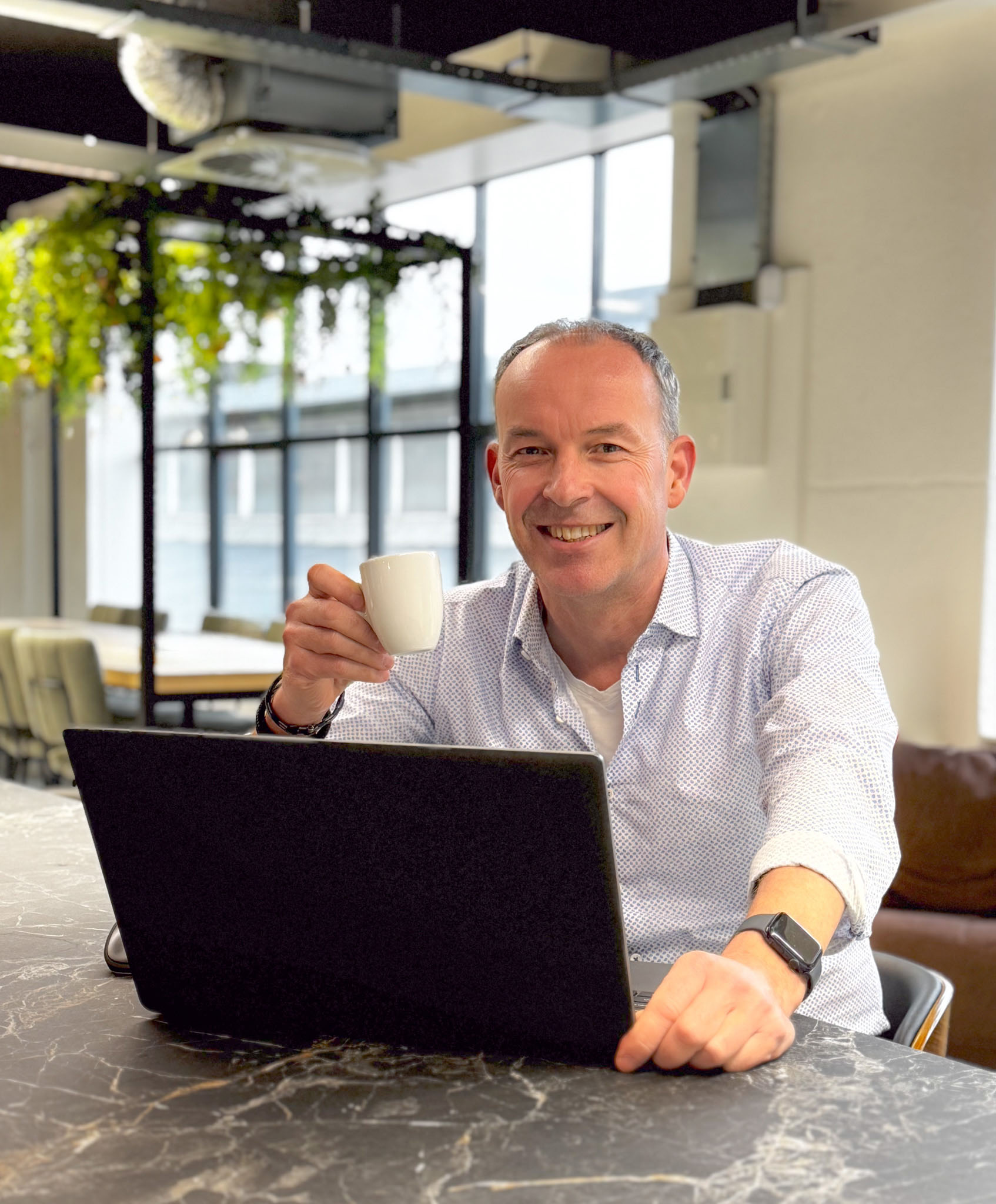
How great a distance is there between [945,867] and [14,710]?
4.20 meters

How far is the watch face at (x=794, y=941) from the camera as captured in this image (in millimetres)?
1099

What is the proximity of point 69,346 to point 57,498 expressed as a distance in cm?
460

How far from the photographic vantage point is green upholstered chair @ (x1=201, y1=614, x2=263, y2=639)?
7.02m

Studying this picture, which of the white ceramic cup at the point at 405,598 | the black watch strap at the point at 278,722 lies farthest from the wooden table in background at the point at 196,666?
the white ceramic cup at the point at 405,598

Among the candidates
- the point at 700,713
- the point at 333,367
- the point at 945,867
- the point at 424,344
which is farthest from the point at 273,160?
the point at 700,713

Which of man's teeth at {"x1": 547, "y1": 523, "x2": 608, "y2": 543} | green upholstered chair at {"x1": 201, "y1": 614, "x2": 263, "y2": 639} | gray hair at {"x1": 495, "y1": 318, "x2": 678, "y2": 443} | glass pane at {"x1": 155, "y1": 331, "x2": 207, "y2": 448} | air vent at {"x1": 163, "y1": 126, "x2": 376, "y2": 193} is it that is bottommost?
green upholstered chair at {"x1": 201, "y1": 614, "x2": 263, "y2": 639}

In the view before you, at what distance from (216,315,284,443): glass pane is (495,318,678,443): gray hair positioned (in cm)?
618

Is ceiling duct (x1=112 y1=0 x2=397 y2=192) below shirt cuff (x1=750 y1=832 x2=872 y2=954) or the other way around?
the other way around

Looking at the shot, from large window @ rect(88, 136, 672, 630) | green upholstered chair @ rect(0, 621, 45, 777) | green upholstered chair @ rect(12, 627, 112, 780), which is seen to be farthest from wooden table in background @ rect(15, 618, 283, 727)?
large window @ rect(88, 136, 672, 630)

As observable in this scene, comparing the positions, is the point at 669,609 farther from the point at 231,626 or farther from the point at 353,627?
the point at 231,626

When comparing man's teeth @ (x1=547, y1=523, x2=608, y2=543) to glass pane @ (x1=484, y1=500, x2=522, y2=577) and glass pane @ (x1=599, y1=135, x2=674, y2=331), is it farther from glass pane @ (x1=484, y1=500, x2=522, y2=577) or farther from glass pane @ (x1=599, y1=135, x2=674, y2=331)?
A: glass pane @ (x1=484, y1=500, x2=522, y2=577)

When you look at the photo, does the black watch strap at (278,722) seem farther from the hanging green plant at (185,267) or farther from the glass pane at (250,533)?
the glass pane at (250,533)

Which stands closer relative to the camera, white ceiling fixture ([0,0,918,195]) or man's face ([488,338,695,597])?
man's face ([488,338,695,597])

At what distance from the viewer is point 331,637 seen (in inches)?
56.5
